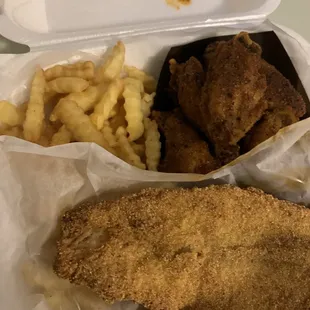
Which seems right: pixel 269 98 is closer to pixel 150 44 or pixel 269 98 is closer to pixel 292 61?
pixel 292 61

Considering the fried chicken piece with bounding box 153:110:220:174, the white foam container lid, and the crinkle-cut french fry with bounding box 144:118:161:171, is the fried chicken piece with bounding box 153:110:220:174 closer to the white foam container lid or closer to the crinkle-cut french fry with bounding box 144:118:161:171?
the crinkle-cut french fry with bounding box 144:118:161:171

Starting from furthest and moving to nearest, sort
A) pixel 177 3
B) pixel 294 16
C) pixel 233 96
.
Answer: pixel 294 16, pixel 177 3, pixel 233 96

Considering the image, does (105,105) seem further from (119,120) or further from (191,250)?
(191,250)

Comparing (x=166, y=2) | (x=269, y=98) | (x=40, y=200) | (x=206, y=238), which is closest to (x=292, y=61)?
(x=269, y=98)

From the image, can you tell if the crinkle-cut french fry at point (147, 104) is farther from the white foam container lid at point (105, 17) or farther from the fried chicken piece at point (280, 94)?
the fried chicken piece at point (280, 94)

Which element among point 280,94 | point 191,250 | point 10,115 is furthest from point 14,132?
point 280,94

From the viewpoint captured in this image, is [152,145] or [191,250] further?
[152,145]
